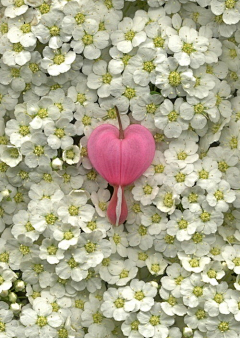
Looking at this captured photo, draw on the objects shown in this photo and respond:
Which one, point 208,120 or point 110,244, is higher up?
point 208,120

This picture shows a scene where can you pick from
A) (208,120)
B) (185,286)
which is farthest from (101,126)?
(185,286)

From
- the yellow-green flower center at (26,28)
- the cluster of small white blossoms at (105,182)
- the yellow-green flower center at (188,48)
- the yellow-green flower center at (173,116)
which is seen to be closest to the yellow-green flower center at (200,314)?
the cluster of small white blossoms at (105,182)

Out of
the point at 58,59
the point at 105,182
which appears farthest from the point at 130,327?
the point at 58,59

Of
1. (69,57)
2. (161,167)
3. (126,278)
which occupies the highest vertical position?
(69,57)

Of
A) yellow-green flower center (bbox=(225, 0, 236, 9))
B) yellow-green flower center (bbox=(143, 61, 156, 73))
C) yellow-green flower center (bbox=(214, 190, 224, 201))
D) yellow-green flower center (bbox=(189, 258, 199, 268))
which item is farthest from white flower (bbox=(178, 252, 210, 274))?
yellow-green flower center (bbox=(225, 0, 236, 9))

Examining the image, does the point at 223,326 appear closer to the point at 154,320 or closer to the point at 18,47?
the point at 154,320

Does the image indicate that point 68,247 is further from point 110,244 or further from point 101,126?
point 101,126
